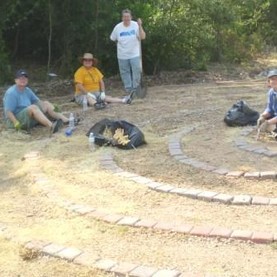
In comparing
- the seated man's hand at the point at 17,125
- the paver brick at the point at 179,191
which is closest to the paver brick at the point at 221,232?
the paver brick at the point at 179,191

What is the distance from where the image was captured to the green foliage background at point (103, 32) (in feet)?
39.2

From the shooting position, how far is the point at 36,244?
425 centimetres

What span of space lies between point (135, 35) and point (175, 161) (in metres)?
4.48

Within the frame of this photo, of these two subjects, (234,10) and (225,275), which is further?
(234,10)

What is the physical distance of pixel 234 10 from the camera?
14664 mm

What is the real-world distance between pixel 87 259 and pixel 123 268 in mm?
304

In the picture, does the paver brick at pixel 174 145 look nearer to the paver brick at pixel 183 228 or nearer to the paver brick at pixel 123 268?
the paver brick at pixel 183 228

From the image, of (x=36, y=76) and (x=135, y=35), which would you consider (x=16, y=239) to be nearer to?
(x=135, y=35)

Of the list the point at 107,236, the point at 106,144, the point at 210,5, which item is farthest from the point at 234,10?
the point at 107,236

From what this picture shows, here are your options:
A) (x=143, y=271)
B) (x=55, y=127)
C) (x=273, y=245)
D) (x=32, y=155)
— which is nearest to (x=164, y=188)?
(x=273, y=245)

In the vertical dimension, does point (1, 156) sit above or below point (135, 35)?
below

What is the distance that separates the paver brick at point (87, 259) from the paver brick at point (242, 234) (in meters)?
0.99

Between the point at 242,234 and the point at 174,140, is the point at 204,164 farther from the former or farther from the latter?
the point at 242,234

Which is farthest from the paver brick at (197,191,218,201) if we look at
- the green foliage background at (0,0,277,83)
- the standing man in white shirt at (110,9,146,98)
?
the green foliage background at (0,0,277,83)
